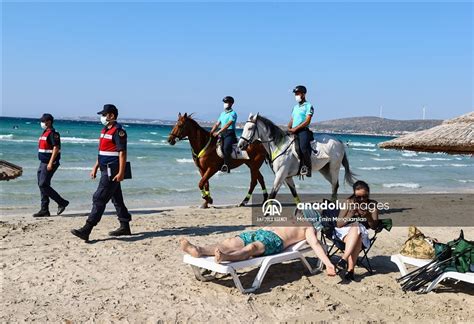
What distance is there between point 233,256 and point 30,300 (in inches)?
84.5

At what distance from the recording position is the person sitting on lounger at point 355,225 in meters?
5.95

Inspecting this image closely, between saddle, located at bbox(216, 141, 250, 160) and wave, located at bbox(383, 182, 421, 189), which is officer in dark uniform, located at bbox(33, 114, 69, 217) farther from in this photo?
wave, located at bbox(383, 182, 421, 189)

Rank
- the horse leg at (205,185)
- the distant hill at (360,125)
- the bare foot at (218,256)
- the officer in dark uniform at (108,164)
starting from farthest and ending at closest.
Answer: the distant hill at (360,125), the horse leg at (205,185), the officer in dark uniform at (108,164), the bare foot at (218,256)

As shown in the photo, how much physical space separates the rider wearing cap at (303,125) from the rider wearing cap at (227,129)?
1.74 m

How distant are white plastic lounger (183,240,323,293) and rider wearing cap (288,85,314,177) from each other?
12.6ft

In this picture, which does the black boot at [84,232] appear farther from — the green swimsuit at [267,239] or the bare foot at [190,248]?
the green swimsuit at [267,239]

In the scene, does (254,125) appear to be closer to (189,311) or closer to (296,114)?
(296,114)

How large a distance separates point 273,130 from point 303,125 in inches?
23.0

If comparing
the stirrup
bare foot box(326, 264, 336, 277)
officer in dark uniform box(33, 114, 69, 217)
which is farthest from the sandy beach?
the stirrup

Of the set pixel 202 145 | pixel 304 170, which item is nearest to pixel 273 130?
pixel 304 170

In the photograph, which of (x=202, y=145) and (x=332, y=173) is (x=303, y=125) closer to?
(x=332, y=173)

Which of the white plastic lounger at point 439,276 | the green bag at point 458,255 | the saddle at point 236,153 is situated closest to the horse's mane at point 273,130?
the saddle at point 236,153

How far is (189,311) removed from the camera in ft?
16.4

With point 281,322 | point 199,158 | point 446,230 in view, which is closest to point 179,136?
point 199,158
